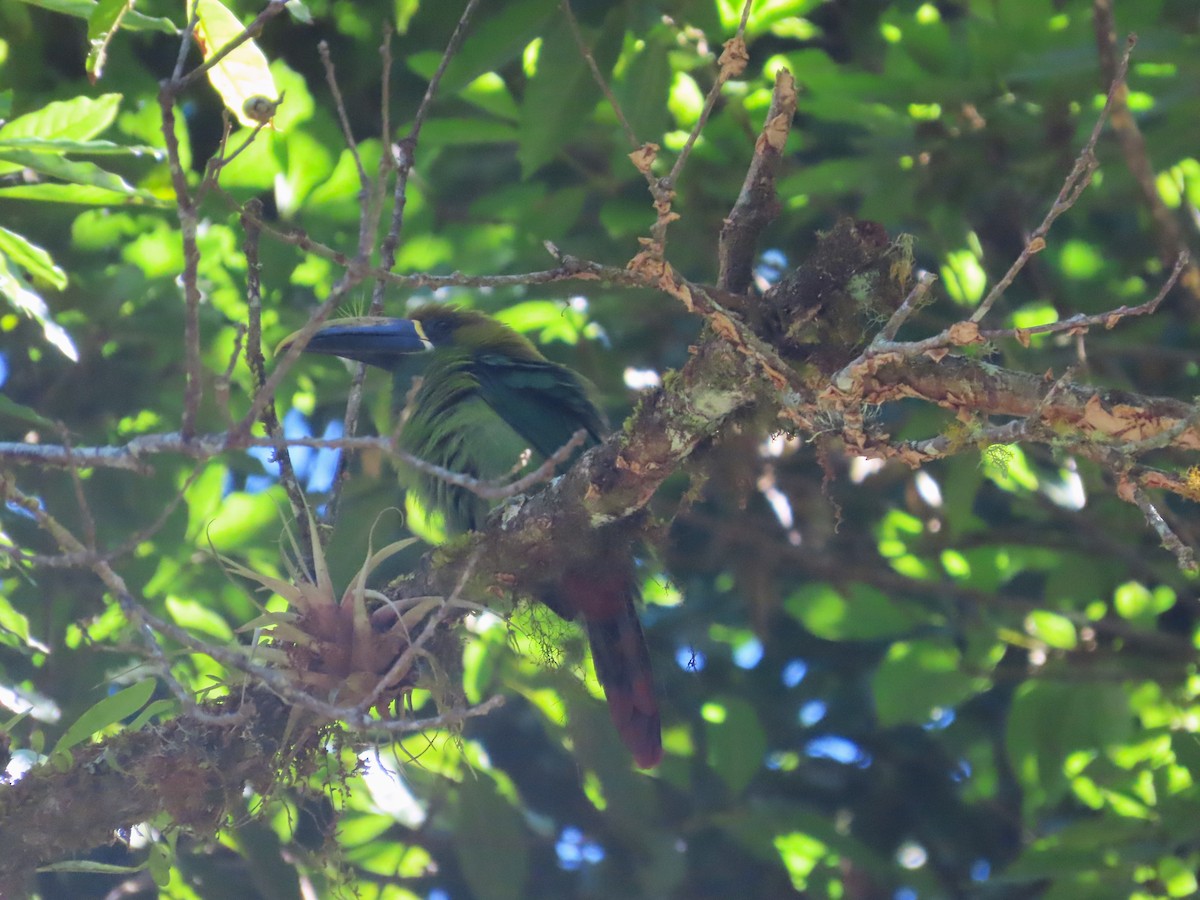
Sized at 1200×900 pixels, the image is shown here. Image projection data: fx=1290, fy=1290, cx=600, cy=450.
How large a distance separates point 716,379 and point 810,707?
2.55 m

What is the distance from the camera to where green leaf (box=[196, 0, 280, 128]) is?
7.91 feet

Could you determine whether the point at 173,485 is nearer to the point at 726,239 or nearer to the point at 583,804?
the point at 583,804

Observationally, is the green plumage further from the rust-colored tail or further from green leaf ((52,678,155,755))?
green leaf ((52,678,155,755))

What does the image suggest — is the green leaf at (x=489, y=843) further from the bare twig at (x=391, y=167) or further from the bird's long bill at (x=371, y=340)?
the bird's long bill at (x=371, y=340)

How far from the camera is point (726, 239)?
7.52ft

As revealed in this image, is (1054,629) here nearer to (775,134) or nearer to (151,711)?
(775,134)

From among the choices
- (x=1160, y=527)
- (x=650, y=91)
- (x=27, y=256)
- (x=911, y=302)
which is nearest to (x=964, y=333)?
(x=911, y=302)

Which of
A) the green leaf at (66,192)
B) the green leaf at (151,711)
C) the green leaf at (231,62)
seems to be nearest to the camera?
the green leaf at (231,62)

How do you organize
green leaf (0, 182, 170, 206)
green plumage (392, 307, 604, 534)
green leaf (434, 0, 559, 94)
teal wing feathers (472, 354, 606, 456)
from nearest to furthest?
green leaf (0, 182, 170, 206), green leaf (434, 0, 559, 94), green plumage (392, 307, 604, 534), teal wing feathers (472, 354, 606, 456)

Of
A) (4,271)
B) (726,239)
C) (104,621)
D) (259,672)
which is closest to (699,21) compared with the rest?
(726,239)

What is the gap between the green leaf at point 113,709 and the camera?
9.02 feet

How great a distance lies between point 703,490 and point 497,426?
669 millimetres

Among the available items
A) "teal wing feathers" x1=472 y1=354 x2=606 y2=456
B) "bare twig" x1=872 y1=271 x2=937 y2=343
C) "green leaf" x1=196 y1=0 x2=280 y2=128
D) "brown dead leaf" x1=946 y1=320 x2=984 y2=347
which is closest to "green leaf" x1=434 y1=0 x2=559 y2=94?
"green leaf" x1=196 y1=0 x2=280 y2=128

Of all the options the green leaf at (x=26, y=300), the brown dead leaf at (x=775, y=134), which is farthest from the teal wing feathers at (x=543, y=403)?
the brown dead leaf at (x=775, y=134)
